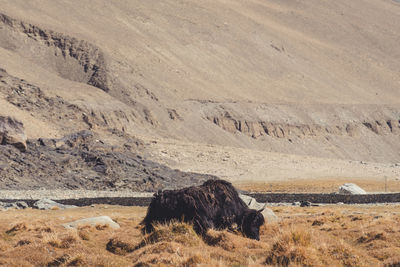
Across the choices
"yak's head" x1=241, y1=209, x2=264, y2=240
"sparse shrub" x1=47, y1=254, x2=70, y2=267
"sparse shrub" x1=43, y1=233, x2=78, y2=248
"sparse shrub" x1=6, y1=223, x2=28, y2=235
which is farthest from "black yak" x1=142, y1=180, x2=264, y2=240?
"sparse shrub" x1=6, y1=223, x2=28, y2=235

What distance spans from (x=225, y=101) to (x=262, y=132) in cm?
789

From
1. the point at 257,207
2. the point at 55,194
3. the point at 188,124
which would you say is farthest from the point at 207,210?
the point at 188,124

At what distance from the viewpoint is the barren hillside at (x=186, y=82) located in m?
78.9

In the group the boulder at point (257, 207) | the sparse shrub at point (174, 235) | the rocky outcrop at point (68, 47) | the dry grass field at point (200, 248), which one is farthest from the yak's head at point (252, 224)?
the rocky outcrop at point (68, 47)

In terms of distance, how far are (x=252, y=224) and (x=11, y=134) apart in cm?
3770

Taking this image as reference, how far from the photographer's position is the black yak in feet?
51.0

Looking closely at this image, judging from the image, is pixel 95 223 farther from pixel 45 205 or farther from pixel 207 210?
pixel 45 205

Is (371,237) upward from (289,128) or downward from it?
upward

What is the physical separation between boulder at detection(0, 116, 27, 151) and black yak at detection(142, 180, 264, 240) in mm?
35823

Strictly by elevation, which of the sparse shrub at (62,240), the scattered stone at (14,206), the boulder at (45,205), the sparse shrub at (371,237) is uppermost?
the sparse shrub at (371,237)

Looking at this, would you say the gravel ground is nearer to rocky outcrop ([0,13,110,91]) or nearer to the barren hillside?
the barren hillside

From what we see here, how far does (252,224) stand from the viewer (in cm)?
1574

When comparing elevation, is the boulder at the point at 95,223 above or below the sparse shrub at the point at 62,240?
below

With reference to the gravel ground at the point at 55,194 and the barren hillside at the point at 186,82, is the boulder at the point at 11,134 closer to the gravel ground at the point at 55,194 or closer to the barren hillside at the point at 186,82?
the gravel ground at the point at 55,194
